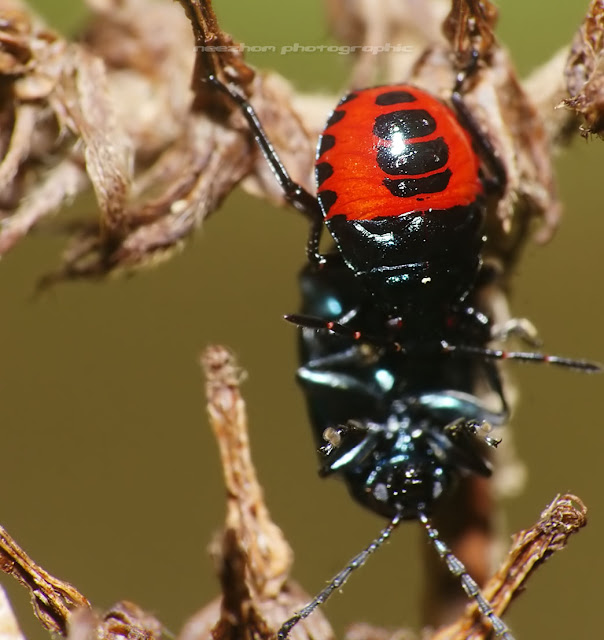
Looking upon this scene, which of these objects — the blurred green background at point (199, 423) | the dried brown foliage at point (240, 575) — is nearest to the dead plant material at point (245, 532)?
the dried brown foliage at point (240, 575)

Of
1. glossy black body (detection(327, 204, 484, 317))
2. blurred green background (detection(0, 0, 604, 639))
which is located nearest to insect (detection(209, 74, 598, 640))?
glossy black body (detection(327, 204, 484, 317))

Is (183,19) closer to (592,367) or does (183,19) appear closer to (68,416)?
(592,367)

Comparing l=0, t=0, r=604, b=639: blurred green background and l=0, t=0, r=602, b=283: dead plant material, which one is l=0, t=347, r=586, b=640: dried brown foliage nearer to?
l=0, t=0, r=602, b=283: dead plant material

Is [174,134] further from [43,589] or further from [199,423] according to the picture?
[199,423]

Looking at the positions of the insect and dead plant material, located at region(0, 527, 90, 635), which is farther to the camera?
the insect

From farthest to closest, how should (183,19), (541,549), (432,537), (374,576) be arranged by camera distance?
(374,576) < (183,19) < (432,537) < (541,549)

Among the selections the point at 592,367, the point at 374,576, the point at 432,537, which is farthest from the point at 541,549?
the point at 374,576

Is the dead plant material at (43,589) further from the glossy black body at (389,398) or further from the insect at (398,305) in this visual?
the glossy black body at (389,398)
